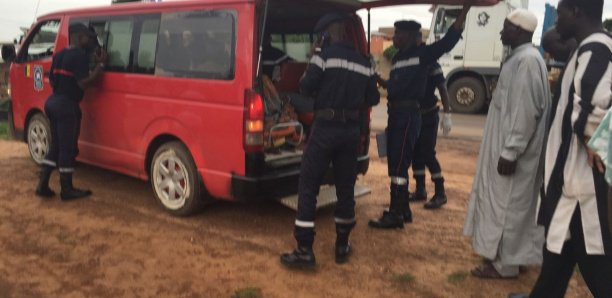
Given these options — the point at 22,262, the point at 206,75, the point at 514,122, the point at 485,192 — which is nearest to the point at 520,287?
the point at 485,192

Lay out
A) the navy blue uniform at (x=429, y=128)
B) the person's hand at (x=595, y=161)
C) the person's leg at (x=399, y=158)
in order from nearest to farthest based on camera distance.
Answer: the person's hand at (x=595, y=161)
the person's leg at (x=399, y=158)
the navy blue uniform at (x=429, y=128)

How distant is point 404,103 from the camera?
184 inches

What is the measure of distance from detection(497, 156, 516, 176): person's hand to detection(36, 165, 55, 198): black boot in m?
4.42

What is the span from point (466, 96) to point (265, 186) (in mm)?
11655

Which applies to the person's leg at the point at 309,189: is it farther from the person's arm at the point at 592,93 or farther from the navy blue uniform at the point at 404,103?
the person's arm at the point at 592,93

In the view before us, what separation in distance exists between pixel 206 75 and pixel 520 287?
2.96 meters

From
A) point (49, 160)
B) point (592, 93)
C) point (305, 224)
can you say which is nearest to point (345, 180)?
point (305, 224)

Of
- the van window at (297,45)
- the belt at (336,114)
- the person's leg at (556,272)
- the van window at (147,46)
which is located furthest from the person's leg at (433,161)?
the van window at (147,46)

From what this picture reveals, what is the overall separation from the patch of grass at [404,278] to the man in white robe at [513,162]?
19.3 inches

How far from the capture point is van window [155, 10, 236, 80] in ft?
14.1

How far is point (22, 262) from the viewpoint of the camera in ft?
12.9

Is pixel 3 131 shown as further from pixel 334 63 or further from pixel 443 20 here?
pixel 443 20

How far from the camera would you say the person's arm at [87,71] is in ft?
17.0

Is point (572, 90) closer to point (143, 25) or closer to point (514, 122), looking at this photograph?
point (514, 122)
